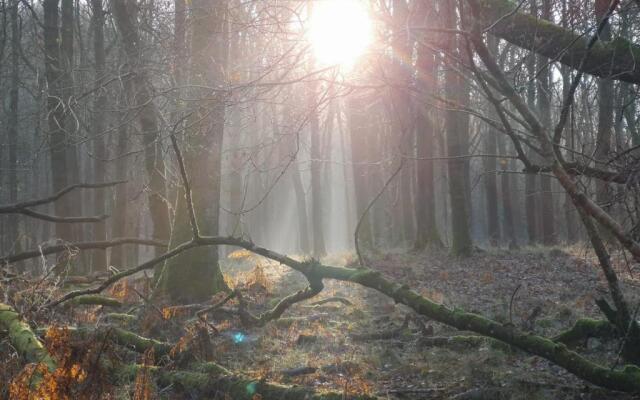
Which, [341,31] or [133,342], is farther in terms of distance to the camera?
[133,342]

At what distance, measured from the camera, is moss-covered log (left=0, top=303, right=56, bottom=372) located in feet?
13.8

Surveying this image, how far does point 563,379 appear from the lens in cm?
496

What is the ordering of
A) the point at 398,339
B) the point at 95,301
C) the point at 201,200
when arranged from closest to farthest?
1. the point at 398,339
2. the point at 95,301
3. the point at 201,200

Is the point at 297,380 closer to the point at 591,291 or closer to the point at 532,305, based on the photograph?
the point at 532,305

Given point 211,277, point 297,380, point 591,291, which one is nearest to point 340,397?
point 297,380

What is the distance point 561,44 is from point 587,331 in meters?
2.69

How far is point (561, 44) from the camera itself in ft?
17.7

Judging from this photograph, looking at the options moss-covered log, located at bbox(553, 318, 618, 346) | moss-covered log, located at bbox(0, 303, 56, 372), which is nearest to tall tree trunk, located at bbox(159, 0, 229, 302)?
moss-covered log, located at bbox(0, 303, 56, 372)

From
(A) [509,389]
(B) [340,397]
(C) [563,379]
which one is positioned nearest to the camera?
(B) [340,397]

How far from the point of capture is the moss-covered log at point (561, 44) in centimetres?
523

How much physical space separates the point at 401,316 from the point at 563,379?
3.22m

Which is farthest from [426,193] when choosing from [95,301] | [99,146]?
[95,301]

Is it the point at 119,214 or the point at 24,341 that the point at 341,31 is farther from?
the point at 119,214

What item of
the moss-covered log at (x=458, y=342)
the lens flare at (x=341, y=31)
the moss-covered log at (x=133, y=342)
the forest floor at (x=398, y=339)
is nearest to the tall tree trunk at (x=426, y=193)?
the forest floor at (x=398, y=339)
